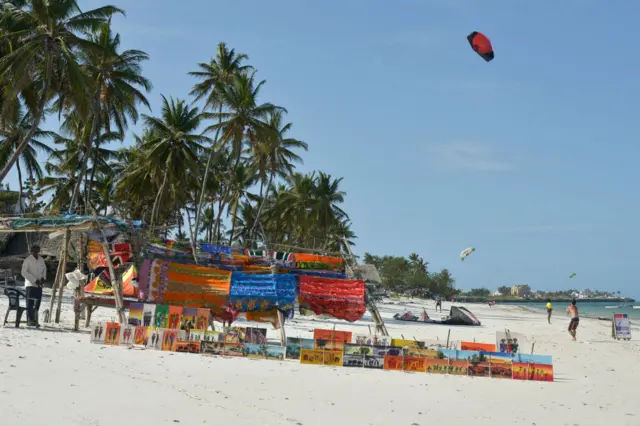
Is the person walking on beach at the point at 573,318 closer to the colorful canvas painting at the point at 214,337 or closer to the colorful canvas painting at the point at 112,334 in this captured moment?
the colorful canvas painting at the point at 214,337

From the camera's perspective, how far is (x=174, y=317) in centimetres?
1300

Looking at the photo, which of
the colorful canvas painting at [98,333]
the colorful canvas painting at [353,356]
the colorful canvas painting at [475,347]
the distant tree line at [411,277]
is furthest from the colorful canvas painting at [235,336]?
the distant tree line at [411,277]

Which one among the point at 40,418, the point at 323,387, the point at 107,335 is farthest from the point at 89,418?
the point at 107,335

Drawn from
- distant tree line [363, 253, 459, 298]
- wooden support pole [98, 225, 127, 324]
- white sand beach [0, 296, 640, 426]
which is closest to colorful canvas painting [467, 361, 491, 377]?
white sand beach [0, 296, 640, 426]

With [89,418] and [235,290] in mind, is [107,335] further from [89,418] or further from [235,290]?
[89,418]

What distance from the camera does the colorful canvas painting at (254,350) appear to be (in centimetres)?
1193

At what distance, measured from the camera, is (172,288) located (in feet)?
46.5

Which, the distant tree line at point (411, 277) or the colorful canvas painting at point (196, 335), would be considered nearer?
the colorful canvas painting at point (196, 335)

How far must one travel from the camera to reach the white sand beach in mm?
6648

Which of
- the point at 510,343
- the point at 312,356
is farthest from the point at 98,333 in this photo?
the point at 510,343

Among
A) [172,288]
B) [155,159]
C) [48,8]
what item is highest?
[48,8]

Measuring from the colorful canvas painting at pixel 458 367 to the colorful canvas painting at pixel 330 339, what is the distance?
216 centimetres

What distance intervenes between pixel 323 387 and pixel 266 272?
5728 mm

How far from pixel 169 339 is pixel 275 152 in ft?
92.6
